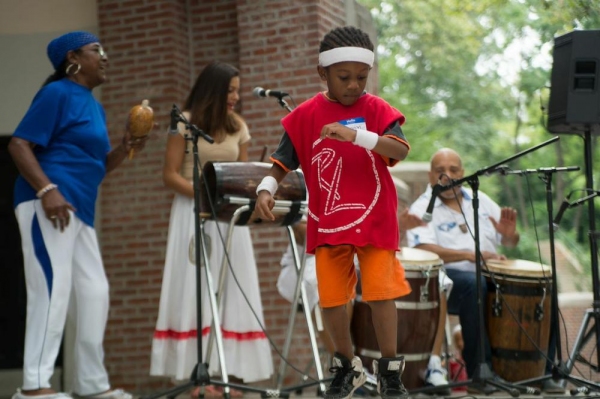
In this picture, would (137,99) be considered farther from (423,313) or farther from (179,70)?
(423,313)

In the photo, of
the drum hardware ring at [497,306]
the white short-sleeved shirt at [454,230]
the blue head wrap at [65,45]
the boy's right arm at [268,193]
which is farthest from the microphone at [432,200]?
the blue head wrap at [65,45]

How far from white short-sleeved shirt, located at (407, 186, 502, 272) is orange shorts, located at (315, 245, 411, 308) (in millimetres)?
2461

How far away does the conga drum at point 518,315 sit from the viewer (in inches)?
247

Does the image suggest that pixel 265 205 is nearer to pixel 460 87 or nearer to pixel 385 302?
pixel 385 302

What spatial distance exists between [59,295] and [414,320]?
2219 mm

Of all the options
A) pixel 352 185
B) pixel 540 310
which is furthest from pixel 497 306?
pixel 352 185

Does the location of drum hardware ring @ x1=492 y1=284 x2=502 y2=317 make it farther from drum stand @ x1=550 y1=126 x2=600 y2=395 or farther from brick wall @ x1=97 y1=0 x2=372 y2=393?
brick wall @ x1=97 y1=0 x2=372 y2=393

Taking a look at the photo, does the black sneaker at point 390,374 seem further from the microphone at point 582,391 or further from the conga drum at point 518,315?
the conga drum at point 518,315

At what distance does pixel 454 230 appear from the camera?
6.92m

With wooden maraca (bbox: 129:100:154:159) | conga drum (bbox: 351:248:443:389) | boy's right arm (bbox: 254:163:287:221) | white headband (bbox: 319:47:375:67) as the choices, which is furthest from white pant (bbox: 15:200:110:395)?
white headband (bbox: 319:47:375:67)

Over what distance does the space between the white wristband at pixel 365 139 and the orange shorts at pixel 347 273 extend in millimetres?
506

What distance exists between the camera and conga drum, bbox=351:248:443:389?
20.0ft

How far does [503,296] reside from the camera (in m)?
6.25

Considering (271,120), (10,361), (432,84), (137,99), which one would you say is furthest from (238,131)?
(432,84)
